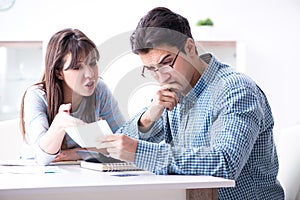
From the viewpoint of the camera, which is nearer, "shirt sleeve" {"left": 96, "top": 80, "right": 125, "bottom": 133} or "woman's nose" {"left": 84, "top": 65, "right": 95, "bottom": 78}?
"woman's nose" {"left": 84, "top": 65, "right": 95, "bottom": 78}

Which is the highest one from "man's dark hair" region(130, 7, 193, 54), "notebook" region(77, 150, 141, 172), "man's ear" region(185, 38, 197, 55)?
"man's dark hair" region(130, 7, 193, 54)

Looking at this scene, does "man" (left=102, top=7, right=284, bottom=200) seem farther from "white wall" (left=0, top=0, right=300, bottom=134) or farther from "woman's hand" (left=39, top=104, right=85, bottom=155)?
"white wall" (left=0, top=0, right=300, bottom=134)

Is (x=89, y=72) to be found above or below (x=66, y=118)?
above

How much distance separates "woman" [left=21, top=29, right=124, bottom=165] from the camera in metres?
1.62

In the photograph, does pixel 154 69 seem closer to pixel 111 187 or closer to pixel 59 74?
pixel 111 187

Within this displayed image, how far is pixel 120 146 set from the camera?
4.58ft

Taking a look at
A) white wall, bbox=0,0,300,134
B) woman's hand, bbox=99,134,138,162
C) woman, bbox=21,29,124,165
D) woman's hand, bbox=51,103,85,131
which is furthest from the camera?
white wall, bbox=0,0,300,134

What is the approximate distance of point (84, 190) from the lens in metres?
1.20

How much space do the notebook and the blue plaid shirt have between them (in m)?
0.10

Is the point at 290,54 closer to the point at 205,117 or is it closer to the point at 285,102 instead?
the point at 285,102

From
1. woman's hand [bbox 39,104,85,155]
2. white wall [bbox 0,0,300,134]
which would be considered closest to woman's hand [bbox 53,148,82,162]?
woman's hand [bbox 39,104,85,155]

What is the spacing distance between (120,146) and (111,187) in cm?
20

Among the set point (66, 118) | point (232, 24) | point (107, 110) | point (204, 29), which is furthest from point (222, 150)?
point (232, 24)

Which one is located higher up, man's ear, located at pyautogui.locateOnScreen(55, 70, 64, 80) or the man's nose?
the man's nose
